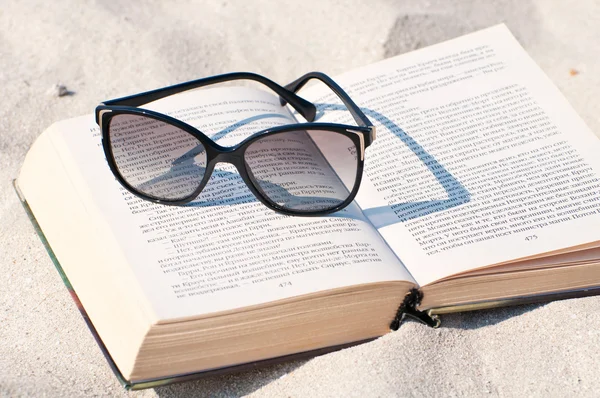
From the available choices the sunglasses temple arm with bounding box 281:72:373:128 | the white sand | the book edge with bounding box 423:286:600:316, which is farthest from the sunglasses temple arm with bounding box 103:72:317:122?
the book edge with bounding box 423:286:600:316

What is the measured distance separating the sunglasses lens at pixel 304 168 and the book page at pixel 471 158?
0.20ft

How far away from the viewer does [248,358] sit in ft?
3.72

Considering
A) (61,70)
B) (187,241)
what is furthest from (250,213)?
(61,70)

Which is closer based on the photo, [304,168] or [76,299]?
[76,299]

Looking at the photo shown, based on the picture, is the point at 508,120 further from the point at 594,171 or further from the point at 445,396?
the point at 445,396

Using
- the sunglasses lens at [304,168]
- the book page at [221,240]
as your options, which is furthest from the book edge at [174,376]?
the sunglasses lens at [304,168]

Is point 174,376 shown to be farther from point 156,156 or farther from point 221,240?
point 156,156

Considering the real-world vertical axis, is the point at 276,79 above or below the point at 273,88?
below

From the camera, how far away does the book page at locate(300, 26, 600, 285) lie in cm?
123

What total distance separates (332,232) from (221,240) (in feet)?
0.61

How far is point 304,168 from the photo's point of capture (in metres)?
1.33

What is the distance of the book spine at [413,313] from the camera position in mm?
1182

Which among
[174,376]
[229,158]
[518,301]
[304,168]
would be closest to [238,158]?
[229,158]

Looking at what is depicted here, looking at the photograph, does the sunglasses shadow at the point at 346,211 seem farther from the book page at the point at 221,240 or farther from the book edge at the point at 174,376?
the book edge at the point at 174,376
